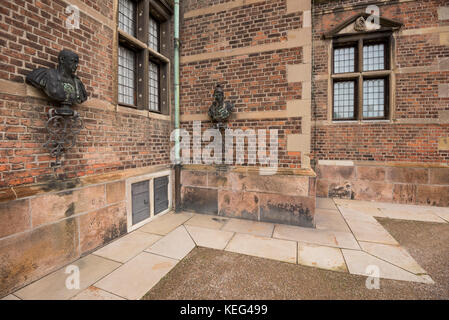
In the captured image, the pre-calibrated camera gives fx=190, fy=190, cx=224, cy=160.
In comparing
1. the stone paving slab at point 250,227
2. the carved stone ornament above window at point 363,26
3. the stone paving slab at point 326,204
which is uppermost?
the carved stone ornament above window at point 363,26

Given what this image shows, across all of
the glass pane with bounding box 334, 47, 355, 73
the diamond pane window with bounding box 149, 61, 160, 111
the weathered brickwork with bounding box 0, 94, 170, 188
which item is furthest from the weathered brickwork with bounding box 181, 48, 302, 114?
the glass pane with bounding box 334, 47, 355, 73

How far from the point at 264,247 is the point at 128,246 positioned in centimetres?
216

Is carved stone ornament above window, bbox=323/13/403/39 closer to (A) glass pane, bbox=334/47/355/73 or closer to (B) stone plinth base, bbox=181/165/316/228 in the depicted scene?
(A) glass pane, bbox=334/47/355/73

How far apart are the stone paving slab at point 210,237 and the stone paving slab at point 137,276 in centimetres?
64

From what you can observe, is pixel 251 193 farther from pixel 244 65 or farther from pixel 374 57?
pixel 374 57

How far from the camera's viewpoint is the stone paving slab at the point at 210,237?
311cm

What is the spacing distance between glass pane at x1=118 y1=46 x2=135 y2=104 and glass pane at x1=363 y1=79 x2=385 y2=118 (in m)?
6.42

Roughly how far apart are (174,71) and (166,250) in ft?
13.1

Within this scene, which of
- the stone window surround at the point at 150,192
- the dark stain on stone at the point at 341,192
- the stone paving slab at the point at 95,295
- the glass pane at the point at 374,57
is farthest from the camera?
the dark stain on stone at the point at 341,192

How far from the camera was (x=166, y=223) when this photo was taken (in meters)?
3.94

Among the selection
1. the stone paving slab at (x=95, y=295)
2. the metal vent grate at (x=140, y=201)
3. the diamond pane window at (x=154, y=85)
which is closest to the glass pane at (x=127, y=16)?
the diamond pane window at (x=154, y=85)

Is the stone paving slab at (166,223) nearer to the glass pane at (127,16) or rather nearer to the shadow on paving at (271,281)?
the shadow on paving at (271,281)

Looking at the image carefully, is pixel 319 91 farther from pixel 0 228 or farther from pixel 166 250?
pixel 0 228

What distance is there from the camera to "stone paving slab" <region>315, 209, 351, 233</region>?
3.75 meters
